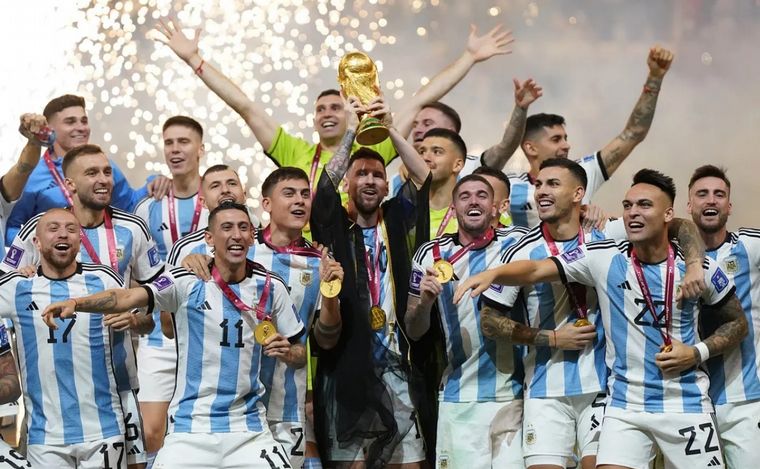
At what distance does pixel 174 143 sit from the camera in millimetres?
7125

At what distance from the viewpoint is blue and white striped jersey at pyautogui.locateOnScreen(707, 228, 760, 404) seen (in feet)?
19.6

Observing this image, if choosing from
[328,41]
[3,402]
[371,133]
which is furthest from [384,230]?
[328,41]

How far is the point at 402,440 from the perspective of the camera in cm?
623

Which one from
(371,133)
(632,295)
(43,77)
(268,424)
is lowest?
(268,424)

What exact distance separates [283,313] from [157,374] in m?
1.12

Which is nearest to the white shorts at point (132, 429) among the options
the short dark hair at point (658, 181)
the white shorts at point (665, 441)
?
the white shorts at point (665, 441)

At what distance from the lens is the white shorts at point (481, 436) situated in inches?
241

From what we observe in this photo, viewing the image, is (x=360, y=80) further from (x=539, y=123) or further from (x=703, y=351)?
(x=703, y=351)

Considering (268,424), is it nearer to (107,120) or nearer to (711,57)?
(107,120)

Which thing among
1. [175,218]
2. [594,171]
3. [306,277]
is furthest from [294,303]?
[594,171]

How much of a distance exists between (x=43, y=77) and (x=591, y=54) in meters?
3.75

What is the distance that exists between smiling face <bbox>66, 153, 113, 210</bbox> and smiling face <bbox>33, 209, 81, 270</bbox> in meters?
0.45

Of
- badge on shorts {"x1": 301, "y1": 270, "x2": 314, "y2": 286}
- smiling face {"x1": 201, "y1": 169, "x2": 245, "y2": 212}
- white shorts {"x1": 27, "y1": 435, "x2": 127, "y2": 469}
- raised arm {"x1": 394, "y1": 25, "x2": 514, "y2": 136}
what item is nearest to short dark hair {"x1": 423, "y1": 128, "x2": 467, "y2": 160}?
raised arm {"x1": 394, "y1": 25, "x2": 514, "y2": 136}

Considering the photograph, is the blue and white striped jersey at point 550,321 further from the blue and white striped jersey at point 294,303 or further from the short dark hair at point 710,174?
the blue and white striped jersey at point 294,303
